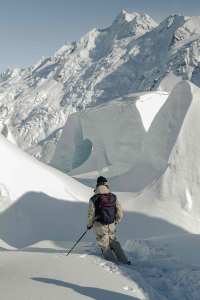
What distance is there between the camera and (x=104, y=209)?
9008mm

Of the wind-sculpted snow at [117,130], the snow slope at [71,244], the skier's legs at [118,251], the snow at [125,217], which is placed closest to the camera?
the snow slope at [71,244]

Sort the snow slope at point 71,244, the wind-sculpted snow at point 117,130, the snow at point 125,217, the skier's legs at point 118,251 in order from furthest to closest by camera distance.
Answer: the wind-sculpted snow at point 117,130, the skier's legs at point 118,251, the snow at point 125,217, the snow slope at point 71,244

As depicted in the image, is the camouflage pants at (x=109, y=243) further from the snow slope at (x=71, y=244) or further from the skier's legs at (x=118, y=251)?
the snow slope at (x=71, y=244)

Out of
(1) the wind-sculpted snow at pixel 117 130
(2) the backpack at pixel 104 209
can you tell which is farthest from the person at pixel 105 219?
(1) the wind-sculpted snow at pixel 117 130

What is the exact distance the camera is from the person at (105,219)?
9008 mm

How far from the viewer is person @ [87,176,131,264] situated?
9.01 m

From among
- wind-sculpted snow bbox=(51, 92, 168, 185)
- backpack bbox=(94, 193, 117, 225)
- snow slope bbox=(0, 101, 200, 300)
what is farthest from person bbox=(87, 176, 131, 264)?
wind-sculpted snow bbox=(51, 92, 168, 185)

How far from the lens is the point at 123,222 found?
18.0 metres

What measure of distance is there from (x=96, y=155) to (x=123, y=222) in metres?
22.1

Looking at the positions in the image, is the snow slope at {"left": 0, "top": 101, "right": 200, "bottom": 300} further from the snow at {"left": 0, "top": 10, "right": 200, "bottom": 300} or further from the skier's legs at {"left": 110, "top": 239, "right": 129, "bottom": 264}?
the skier's legs at {"left": 110, "top": 239, "right": 129, "bottom": 264}

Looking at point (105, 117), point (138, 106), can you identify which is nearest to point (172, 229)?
point (138, 106)

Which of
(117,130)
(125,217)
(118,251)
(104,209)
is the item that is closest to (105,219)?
(104,209)

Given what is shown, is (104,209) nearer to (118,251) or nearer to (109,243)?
(109,243)

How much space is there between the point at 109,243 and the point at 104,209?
23.8 inches
